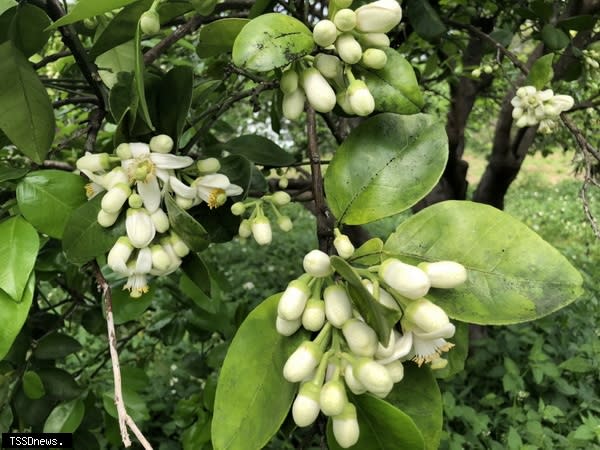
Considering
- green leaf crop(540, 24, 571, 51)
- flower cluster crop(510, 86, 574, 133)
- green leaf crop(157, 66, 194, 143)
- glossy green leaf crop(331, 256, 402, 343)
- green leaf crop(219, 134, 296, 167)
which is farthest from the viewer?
green leaf crop(540, 24, 571, 51)

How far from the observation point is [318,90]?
0.61m

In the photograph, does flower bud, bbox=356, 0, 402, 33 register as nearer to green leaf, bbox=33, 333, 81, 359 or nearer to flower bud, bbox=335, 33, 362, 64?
flower bud, bbox=335, 33, 362, 64

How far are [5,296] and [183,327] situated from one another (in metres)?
1.11

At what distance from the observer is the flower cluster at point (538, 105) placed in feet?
3.80

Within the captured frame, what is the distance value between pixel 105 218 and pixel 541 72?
909 millimetres

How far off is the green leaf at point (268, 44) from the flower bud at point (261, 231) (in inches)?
11.3

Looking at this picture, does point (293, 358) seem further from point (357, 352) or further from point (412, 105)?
point (412, 105)

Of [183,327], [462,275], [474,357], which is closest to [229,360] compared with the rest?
[462,275]

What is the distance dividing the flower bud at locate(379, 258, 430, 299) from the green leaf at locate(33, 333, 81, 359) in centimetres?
97

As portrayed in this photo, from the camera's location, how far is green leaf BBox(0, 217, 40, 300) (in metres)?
0.69

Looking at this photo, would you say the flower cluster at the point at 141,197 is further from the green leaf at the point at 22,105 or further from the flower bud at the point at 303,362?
the flower bud at the point at 303,362

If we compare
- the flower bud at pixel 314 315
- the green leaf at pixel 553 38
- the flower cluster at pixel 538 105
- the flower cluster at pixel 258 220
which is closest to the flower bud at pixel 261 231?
the flower cluster at pixel 258 220

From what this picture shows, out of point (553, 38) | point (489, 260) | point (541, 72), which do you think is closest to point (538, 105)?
point (541, 72)

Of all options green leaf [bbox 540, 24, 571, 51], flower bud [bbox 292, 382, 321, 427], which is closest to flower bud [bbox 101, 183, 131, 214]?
flower bud [bbox 292, 382, 321, 427]
